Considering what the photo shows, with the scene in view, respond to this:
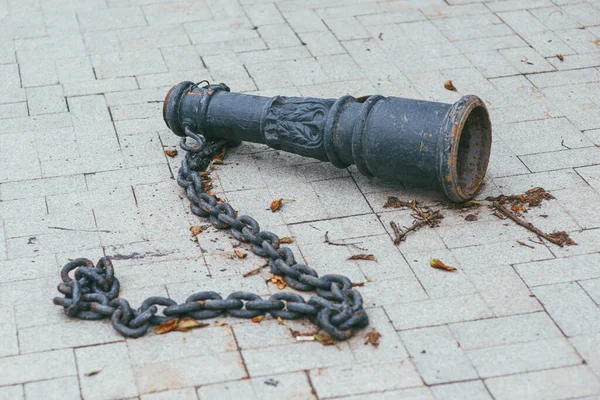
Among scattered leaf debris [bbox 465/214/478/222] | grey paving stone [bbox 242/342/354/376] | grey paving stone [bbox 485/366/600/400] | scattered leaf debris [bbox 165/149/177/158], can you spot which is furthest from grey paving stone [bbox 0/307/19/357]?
scattered leaf debris [bbox 465/214/478/222]

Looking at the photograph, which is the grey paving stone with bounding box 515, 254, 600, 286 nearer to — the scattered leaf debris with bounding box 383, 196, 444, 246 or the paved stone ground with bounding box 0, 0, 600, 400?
the paved stone ground with bounding box 0, 0, 600, 400

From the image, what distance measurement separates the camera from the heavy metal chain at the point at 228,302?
4629 millimetres

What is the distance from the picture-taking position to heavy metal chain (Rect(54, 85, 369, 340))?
15.2 ft

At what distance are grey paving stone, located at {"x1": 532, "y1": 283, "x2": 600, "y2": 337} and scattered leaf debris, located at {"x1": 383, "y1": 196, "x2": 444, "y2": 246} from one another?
0.84 meters

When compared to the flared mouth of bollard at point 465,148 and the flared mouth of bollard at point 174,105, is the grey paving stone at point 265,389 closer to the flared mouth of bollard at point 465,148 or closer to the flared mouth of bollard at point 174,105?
the flared mouth of bollard at point 465,148

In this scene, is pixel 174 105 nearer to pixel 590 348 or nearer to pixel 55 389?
pixel 55 389

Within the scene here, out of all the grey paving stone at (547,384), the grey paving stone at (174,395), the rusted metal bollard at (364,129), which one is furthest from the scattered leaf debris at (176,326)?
the rusted metal bollard at (364,129)

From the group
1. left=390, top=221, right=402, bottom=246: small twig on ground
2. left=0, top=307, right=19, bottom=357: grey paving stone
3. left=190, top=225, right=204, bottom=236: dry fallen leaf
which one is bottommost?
left=190, top=225, right=204, bottom=236: dry fallen leaf

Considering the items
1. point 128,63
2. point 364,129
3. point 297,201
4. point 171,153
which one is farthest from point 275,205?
point 128,63

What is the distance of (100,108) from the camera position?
6957 millimetres

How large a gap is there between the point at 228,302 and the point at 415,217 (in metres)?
1.48

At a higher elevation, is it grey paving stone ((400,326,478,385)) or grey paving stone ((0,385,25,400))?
grey paving stone ((400,326,478,385))

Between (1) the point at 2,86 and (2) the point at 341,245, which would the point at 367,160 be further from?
(1) the point at 2,86

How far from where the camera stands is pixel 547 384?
14.1 feet
